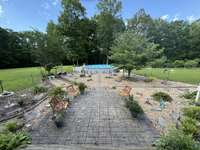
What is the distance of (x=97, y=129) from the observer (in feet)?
15.8

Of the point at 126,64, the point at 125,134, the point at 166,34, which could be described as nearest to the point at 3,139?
the point at 125,134

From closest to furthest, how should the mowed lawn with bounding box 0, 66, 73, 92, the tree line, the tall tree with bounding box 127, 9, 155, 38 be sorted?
the mowed lawn with bounding box 0, 66, 73, 92 < the tree line < the tall tree with bounding box 127, 9, 155, 38

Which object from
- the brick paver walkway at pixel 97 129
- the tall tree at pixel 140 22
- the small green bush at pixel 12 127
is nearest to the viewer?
the brick paver walkway at pixel 97 129

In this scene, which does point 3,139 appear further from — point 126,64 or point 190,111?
point 126,64

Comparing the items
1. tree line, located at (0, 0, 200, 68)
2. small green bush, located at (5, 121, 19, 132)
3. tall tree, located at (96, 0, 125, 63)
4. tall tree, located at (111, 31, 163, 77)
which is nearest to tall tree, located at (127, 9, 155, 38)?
tree line, located at (0, 0, 200, 68)

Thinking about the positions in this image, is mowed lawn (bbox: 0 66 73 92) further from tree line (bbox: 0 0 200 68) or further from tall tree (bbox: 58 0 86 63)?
tall tree (bbox: 58 0 86 63)

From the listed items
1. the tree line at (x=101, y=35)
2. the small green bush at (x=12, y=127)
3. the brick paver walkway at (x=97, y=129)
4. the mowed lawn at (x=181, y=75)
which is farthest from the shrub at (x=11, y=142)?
the tree line at (x=101, y=35)

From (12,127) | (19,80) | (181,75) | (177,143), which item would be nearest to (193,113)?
(177,143)

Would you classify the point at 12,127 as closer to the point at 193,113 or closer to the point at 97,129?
the point at 97,129

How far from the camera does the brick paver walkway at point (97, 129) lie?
420 centimetres

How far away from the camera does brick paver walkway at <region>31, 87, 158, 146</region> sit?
4.20m

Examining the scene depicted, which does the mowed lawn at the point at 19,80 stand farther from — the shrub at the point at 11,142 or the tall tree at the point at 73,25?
the tall tree at the point at 73,25

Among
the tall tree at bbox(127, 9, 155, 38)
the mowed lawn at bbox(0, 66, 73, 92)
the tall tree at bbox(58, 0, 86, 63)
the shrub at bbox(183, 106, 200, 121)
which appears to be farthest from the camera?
the tall tree at bbox(127, 9, 155, 38)

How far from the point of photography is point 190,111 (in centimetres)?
584
